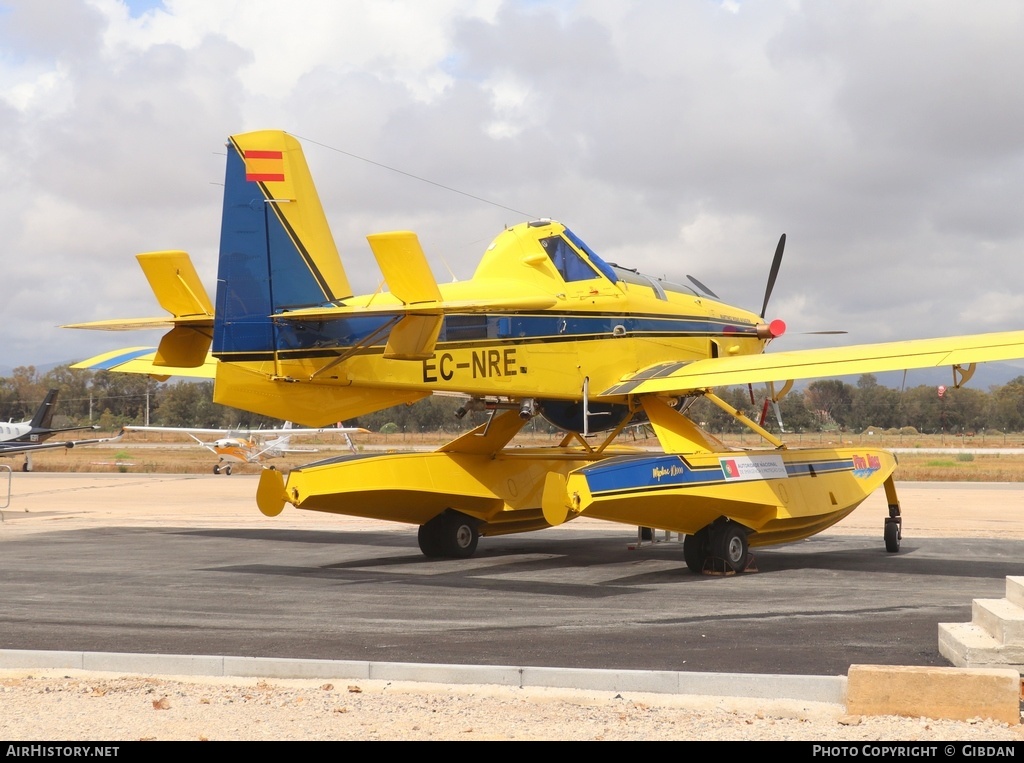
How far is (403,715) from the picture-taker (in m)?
6.40

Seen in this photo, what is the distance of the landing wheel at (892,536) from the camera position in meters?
16.4

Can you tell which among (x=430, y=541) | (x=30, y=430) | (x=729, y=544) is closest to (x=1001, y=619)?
(x=729, y=544)

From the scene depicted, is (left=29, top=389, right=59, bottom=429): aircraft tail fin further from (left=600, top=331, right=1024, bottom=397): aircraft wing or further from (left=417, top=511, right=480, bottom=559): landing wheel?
(left=600, top=331, right=1024, bottom=397): aircraft wing

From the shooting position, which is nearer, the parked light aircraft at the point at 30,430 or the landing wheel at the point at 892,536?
the landing wheel at the point at 892,536

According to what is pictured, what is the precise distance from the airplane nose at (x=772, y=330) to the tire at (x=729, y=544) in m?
4.40

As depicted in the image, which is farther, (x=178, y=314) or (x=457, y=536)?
(x=457, y=536)

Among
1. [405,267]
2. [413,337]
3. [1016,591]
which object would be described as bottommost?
[1016,591]

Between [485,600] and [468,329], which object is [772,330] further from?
[485,600]

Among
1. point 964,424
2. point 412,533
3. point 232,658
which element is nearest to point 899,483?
point 412,533

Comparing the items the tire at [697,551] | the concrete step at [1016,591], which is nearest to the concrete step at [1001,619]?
the concrete step at [1016,591]

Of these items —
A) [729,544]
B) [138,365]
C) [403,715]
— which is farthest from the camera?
[138,365]

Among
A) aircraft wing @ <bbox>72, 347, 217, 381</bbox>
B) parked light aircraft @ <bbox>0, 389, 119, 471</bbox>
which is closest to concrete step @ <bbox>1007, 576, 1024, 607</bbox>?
aircraft wing @ <bbox>72, 347, 217, 381</bbox>

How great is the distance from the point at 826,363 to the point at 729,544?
2686 millimetres

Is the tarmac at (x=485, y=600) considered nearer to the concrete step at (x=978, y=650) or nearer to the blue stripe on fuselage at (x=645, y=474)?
the concrete step at (x=978, y=650)
